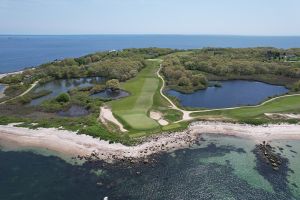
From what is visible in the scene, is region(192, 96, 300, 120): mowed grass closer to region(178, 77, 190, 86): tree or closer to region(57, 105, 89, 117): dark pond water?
region(57, 105, 89, 117): dark pond water

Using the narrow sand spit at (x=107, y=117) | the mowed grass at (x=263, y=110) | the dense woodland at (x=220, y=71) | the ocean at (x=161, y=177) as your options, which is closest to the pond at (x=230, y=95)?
the dense woodland at (x=220, y=71)

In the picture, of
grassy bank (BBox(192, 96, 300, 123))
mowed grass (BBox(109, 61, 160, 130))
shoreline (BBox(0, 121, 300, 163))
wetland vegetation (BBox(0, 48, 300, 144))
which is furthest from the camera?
grassy bank (BBox(192, 96, 300, 123))

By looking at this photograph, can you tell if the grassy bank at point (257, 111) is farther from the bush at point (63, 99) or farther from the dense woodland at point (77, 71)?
the dense woodland at point (77, 71)

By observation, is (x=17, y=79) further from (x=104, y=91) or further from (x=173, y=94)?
(x=173, y=94)

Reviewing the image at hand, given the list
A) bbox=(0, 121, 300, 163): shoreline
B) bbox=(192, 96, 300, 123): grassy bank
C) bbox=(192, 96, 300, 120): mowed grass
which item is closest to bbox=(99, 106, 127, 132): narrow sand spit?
bbox=(0, 121, 300, 163): shoreline

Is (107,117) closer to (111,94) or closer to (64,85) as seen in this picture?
(111,94)

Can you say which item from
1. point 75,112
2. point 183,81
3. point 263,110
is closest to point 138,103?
point 75,112
